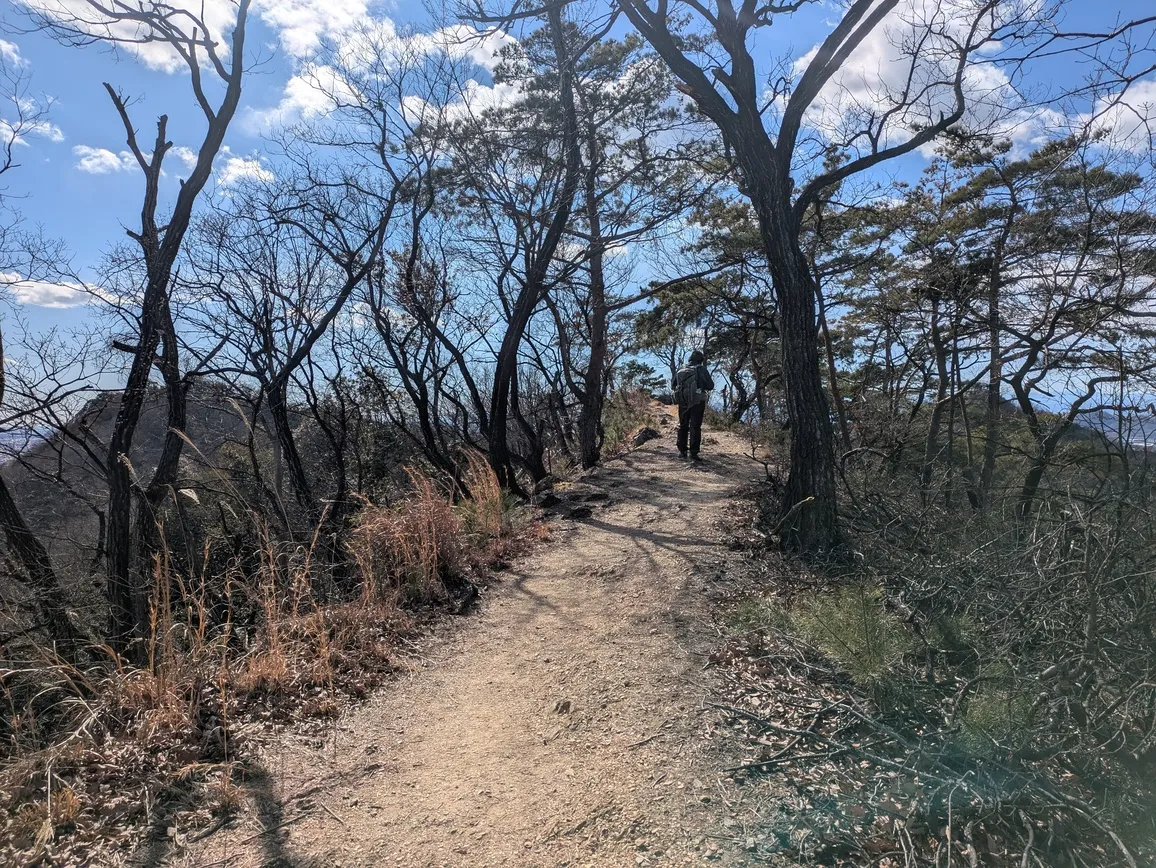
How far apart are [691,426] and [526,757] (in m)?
9.33

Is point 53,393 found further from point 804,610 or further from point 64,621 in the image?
point 804,610

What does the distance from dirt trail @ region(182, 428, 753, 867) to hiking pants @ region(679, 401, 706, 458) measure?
20.5ft

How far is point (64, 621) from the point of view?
18.4 ft

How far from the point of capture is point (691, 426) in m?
12.2

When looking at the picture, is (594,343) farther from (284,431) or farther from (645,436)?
(284,431)

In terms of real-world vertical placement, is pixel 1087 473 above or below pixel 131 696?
above

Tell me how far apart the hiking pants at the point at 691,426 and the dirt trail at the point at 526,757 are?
6.24 metres

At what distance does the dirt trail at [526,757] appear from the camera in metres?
2.70

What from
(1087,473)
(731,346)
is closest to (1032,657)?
(1087,473)

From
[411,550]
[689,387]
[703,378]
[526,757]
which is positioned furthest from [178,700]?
[703,378]

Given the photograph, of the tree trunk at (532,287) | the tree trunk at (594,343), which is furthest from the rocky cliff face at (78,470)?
Answer: the tree trunk at (594,343)

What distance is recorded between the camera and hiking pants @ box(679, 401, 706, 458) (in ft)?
39.0

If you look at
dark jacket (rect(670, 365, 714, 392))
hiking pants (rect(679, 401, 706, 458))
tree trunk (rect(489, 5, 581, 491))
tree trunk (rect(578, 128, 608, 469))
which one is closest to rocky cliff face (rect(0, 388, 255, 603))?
tree trunk (rect(489, 5, 581, 491))

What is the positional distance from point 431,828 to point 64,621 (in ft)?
15.3
